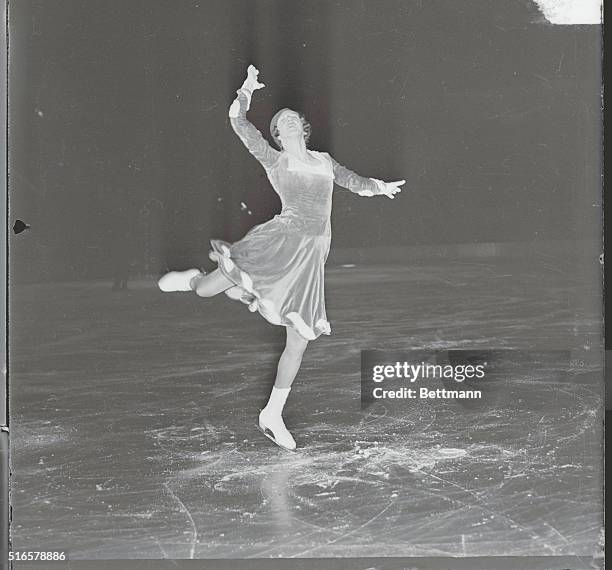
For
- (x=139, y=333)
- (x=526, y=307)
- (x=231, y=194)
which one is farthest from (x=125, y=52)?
(x=526, y=307)

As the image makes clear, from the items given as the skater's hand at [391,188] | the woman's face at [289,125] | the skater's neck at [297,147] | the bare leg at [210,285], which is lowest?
the bare leg at [210,285]

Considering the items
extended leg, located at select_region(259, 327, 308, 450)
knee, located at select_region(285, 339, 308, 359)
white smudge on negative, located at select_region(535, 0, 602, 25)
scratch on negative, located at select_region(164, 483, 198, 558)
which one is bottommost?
scratch on negative, located at select_region(164, 483, 198, 558)

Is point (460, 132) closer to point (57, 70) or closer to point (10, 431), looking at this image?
point (57, 70)

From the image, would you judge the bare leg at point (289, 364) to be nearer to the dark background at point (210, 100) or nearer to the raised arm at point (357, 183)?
the dark background at point (210, 100)

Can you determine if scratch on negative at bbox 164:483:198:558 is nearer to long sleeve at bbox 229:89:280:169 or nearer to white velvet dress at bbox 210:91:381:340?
white velvet dress at bbox 210:91:381:340

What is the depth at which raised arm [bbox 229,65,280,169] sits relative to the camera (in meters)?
2.38

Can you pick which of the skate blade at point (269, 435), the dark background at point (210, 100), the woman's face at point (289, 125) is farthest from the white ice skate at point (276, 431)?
the woman's face at point (289, 125)

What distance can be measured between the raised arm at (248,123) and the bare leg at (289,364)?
0.53m

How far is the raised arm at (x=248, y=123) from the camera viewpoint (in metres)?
2.38

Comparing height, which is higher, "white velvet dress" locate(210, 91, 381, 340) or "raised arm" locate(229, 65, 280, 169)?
"raised arm" locate(229, 65, 280, 169)

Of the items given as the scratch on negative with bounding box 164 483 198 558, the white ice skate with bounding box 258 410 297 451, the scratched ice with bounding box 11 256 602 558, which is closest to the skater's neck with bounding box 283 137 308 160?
the scratched ice with bounding box 11 256 602 558

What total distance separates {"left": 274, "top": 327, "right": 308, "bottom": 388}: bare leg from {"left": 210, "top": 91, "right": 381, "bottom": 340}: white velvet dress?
48 millimetres

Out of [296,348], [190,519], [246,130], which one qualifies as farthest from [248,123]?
[190,519]

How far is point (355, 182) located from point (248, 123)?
13.8 inches
